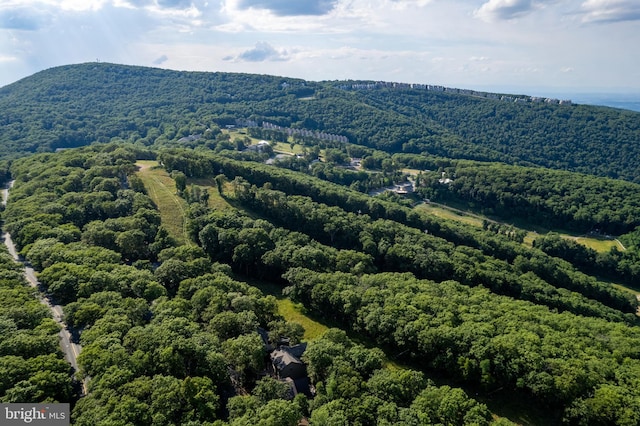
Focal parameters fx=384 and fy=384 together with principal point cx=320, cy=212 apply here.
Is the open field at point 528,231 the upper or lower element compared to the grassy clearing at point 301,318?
lower

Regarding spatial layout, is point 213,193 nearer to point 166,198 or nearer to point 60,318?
point 166,198

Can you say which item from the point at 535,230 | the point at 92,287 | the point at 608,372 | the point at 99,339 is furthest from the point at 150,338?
the point at 535,230

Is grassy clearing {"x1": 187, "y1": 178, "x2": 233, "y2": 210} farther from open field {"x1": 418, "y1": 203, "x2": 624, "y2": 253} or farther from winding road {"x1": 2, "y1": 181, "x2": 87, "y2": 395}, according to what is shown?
open field {"x1": 418, "y1": 203, "x2": 624, "y2": 253}

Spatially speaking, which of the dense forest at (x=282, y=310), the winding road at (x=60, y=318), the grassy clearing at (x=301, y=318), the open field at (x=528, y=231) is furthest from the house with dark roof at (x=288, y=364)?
the open field at (x=528, y=231)

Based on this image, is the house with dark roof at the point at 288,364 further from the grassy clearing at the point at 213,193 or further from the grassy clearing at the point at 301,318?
the grassy clearing at the point at 213,193

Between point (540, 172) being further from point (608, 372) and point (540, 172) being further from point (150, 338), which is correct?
point (150, 338)

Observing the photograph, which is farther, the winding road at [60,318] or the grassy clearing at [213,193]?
the grassy clearing at [213,193]

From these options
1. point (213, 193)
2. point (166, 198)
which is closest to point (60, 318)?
point (166, 198)

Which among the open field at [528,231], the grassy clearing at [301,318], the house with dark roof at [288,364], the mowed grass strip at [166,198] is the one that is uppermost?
the mowed grass strip at [166,198]
